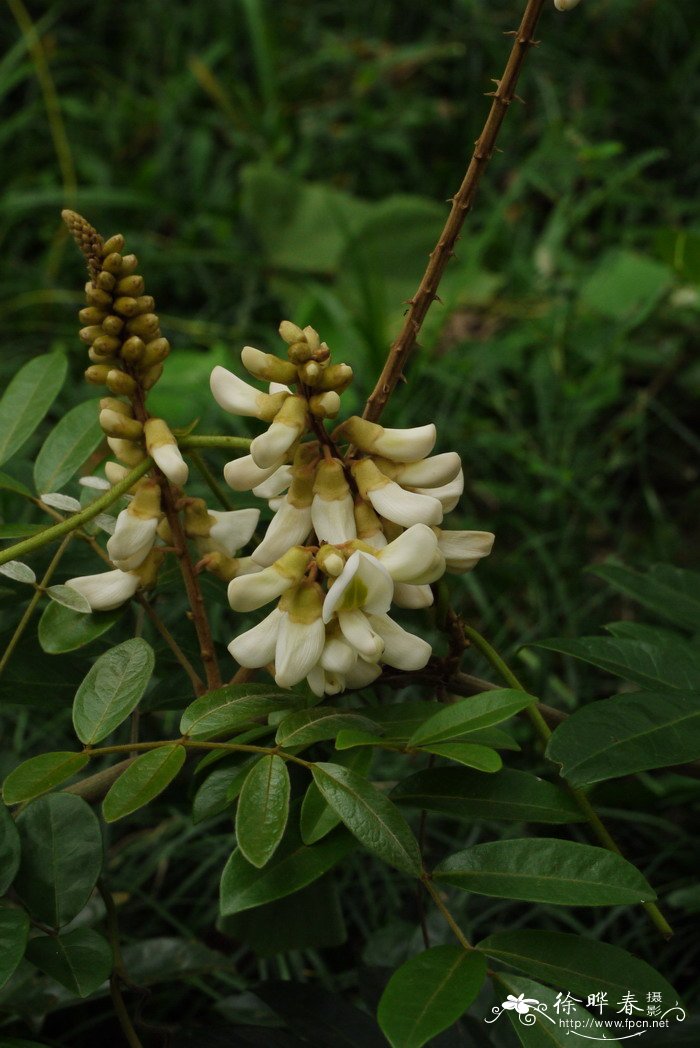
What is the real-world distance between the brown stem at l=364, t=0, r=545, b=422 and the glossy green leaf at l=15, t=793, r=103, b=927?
0.33 metres

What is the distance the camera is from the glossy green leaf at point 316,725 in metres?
0.66

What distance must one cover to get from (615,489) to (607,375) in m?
0.23

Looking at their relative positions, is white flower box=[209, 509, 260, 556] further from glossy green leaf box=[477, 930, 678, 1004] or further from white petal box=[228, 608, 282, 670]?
glossy green leaf box=[477, 930, 678, 1004]

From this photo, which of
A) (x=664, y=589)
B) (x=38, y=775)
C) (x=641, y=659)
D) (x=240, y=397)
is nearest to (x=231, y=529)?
(x=240, y=397)

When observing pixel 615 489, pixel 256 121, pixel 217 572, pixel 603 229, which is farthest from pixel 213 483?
pixel 256 121

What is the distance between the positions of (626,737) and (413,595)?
0.52 feet

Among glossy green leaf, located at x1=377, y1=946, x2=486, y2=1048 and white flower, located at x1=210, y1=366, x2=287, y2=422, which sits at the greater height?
white flower, located at x1=210, y1=366, x2=287, y2=422

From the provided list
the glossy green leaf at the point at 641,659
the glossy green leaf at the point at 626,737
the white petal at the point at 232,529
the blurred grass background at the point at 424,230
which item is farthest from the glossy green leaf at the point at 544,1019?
the blurred grass background at the point at 424,230

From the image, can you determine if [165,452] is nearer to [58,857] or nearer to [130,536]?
[130,536]

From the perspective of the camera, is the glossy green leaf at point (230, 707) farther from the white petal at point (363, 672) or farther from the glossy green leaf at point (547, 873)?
the glossy green leaf at point (547, 873)

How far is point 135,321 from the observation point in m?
0.69

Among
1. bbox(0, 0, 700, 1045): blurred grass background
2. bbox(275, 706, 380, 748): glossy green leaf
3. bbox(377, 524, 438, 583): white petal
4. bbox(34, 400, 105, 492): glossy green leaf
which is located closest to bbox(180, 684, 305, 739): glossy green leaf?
bbox(275, 706, 380, 748): glossy green leaf

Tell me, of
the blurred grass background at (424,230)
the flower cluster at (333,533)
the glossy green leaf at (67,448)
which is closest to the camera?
the flower cluster at (333,533)

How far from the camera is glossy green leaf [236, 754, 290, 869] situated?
600mm
